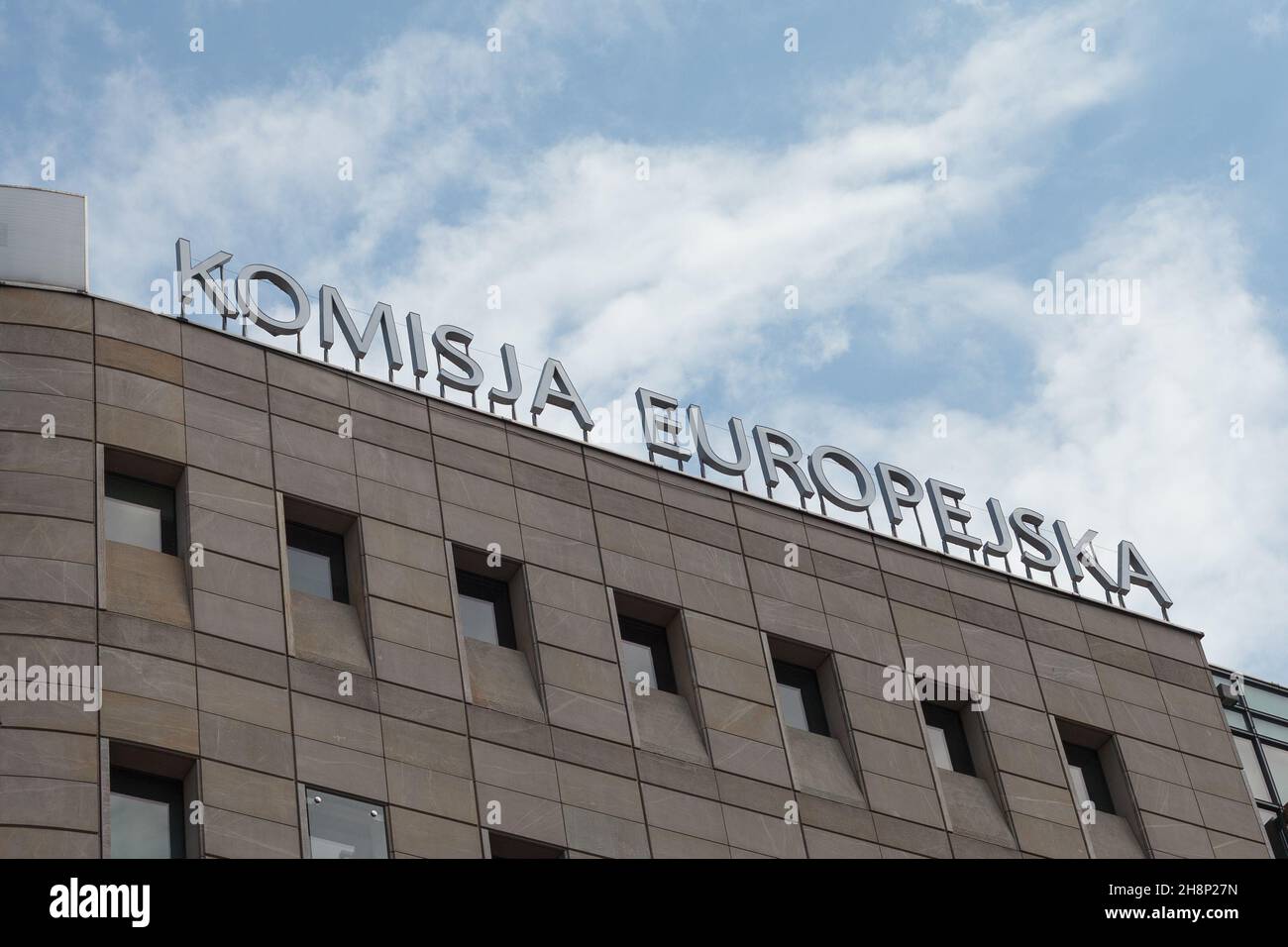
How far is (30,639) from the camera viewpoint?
3375 centimetres

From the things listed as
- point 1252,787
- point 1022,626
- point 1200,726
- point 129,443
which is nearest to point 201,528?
point 129,443

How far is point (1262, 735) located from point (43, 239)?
115 feet

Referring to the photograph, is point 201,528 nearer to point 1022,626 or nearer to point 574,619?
point 574,619

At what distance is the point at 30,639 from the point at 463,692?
338 inches

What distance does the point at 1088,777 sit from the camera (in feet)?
156

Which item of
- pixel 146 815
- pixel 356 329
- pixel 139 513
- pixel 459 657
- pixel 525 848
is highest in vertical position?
pixel 356 329

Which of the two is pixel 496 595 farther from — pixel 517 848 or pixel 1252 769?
pixel 1252 769

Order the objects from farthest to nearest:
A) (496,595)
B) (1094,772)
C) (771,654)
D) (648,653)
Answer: (1094,772), (771,654), (648,653), (496,595)

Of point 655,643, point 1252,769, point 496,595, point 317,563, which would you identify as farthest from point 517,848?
point 1252,769

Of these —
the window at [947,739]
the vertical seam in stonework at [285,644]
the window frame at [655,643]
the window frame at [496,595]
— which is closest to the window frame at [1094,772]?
the window at [947,739]

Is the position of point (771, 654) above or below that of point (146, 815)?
above

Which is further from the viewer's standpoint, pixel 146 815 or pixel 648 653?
pixel 648 653

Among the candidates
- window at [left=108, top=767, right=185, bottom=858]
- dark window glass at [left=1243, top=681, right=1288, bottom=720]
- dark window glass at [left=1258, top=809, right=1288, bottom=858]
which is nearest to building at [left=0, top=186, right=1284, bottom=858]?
window at [left=108, top=767, right=185, bottom=858]

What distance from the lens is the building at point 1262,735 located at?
51.7 metres
